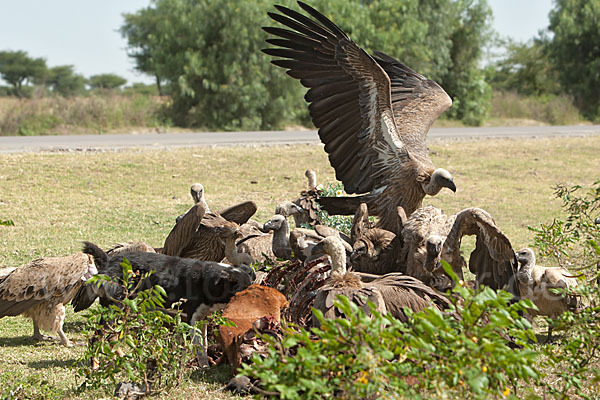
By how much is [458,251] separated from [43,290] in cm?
323

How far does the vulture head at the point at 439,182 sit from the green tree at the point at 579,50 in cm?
3243

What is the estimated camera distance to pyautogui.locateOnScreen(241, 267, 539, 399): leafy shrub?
2559 mm

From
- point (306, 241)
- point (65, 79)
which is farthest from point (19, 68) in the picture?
point (306, 241)

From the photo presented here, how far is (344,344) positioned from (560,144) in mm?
19192

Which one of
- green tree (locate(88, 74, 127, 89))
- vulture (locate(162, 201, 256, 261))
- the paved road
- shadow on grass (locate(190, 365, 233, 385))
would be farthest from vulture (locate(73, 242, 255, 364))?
green tree (locate(88, 74, 127, 89))

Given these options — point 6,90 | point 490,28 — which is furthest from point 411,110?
point 6,90

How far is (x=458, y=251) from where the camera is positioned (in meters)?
5.30

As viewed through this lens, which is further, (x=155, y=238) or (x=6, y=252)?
(x=155, y=238)

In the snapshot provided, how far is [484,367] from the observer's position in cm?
255

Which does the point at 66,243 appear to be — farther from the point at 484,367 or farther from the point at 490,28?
the point at 490,28

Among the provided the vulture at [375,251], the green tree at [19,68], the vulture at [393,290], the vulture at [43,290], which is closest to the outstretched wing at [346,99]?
the vulture at [375,251]

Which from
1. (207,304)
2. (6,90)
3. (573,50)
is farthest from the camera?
(6,90)

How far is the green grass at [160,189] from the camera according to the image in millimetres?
9032

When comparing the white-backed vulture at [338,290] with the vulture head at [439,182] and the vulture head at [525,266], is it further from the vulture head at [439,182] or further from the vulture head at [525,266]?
the vulture head at [525,266]
